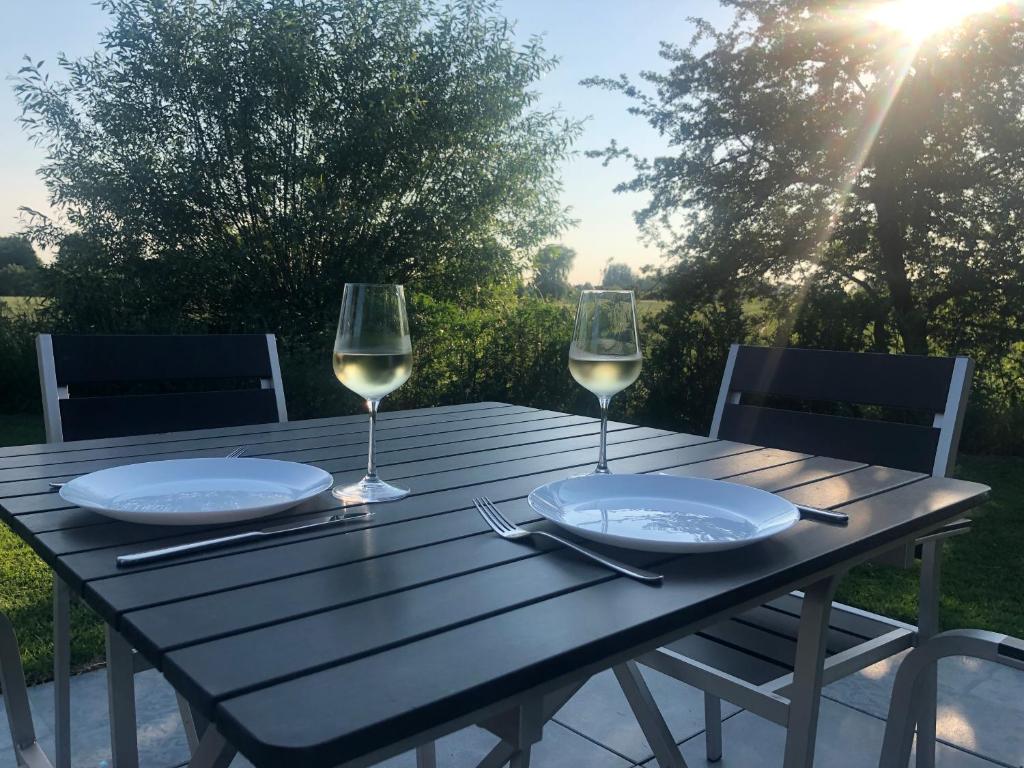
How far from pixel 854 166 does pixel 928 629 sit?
5060 millimetres

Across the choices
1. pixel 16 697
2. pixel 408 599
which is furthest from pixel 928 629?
pixel 16 697

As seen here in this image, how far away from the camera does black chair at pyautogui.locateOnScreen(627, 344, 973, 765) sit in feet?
4.74

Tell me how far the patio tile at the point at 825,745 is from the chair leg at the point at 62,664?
1.42 meters

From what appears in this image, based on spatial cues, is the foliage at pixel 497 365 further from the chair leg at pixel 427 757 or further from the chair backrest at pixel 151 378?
the chair leg at pixel 427 757

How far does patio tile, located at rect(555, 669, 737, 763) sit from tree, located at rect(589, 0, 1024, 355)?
4317 mm

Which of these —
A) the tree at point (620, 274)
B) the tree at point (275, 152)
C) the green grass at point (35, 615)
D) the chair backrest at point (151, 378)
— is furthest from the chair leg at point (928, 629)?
the tree at point (275, 152)

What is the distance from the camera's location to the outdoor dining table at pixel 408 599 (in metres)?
0.60

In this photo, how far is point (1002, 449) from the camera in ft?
19.5

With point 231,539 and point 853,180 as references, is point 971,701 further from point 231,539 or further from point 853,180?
point 853,180

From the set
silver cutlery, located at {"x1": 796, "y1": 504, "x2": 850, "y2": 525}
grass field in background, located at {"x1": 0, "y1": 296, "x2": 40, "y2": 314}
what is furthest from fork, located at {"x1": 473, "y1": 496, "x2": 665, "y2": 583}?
grass field in background, located at {"x1": 0, "y1": 296, "x2": 40, "y2": 314}

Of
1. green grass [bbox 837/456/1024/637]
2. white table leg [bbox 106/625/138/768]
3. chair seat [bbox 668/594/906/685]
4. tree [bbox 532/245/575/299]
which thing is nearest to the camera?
white table leg [bbox 106/625/138/768]

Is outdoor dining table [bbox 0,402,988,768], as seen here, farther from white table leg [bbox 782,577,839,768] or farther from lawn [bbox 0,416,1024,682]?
lawn [bbox 0,416,1024,682]

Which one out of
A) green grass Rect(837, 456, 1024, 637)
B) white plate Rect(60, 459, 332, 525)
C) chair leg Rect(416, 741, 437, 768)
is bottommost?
green grass Rect(837, 456, 1024, 637)

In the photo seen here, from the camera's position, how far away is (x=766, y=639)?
1.63 meters
